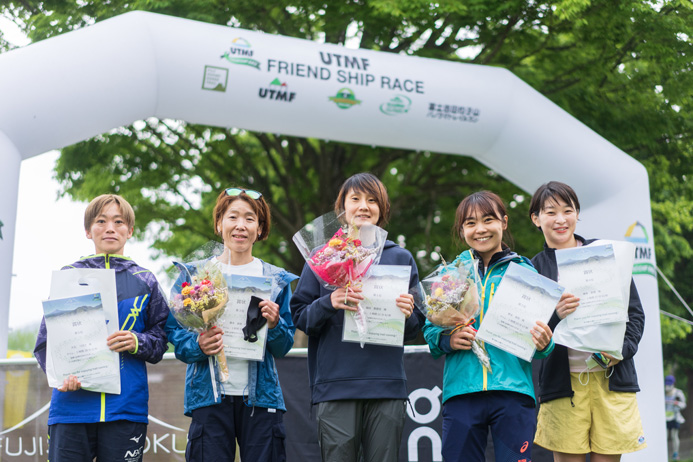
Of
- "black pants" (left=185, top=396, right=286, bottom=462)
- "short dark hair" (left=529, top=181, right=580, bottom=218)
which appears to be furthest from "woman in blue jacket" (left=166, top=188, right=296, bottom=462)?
"short dark hair" (left=529, top=181, right=580, bottom=218)

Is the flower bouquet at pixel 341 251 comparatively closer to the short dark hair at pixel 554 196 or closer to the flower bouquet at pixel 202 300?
the flower bouquet at pixel 202 300

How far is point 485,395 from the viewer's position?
3.03 metres

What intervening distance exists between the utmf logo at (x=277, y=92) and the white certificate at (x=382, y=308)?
11.0 ft

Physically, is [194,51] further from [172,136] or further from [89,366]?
[172,136]

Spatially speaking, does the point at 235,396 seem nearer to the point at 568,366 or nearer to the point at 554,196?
the point at 568,366

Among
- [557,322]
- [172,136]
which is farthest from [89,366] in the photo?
[172,136]

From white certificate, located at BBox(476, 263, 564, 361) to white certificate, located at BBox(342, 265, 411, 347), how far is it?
15.5 inches

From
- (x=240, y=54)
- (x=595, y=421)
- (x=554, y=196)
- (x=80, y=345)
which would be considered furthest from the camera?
(x=240, y=54)

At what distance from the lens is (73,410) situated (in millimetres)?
3004

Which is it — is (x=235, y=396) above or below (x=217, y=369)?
below

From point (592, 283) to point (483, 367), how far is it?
0.67 m

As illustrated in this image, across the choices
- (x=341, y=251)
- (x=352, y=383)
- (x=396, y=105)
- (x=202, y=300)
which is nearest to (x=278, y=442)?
(x=352, y=383)

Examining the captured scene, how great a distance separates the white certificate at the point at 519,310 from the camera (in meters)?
2.99

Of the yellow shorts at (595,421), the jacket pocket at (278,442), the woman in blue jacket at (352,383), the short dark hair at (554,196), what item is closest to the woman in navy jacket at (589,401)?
the yellow shorts at (595,421)
